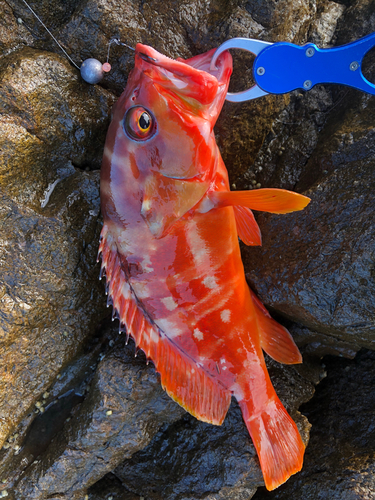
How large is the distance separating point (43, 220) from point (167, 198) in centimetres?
86

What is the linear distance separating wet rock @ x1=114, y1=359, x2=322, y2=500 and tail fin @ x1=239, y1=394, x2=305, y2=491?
134 millimetres

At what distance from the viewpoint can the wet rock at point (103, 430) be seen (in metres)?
2.35

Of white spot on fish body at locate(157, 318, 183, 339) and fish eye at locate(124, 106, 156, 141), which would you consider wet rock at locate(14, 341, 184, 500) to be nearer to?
white spot on fish body at locate(157, 318, 183, 339)

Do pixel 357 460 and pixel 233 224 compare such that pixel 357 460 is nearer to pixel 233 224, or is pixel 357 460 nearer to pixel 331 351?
pixel 331 351

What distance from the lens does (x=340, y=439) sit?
8.25 feet

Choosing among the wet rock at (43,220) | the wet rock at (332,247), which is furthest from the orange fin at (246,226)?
the wet rock at (43,220)

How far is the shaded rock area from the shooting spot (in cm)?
216

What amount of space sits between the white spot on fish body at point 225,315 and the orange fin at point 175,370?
1.18 ft

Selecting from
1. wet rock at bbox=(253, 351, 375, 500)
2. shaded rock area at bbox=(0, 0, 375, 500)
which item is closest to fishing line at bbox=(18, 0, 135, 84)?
shaded rock area at bbox=(0, 0, 375, 500)

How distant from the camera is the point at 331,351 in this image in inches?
106

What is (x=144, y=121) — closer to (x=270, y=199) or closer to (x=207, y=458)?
(x=270, y=199)

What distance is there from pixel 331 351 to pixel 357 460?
28.5 inches

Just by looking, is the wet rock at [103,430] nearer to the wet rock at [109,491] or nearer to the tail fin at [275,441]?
the wet rock at [109,491]

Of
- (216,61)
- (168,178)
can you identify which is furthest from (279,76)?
(168,178)
